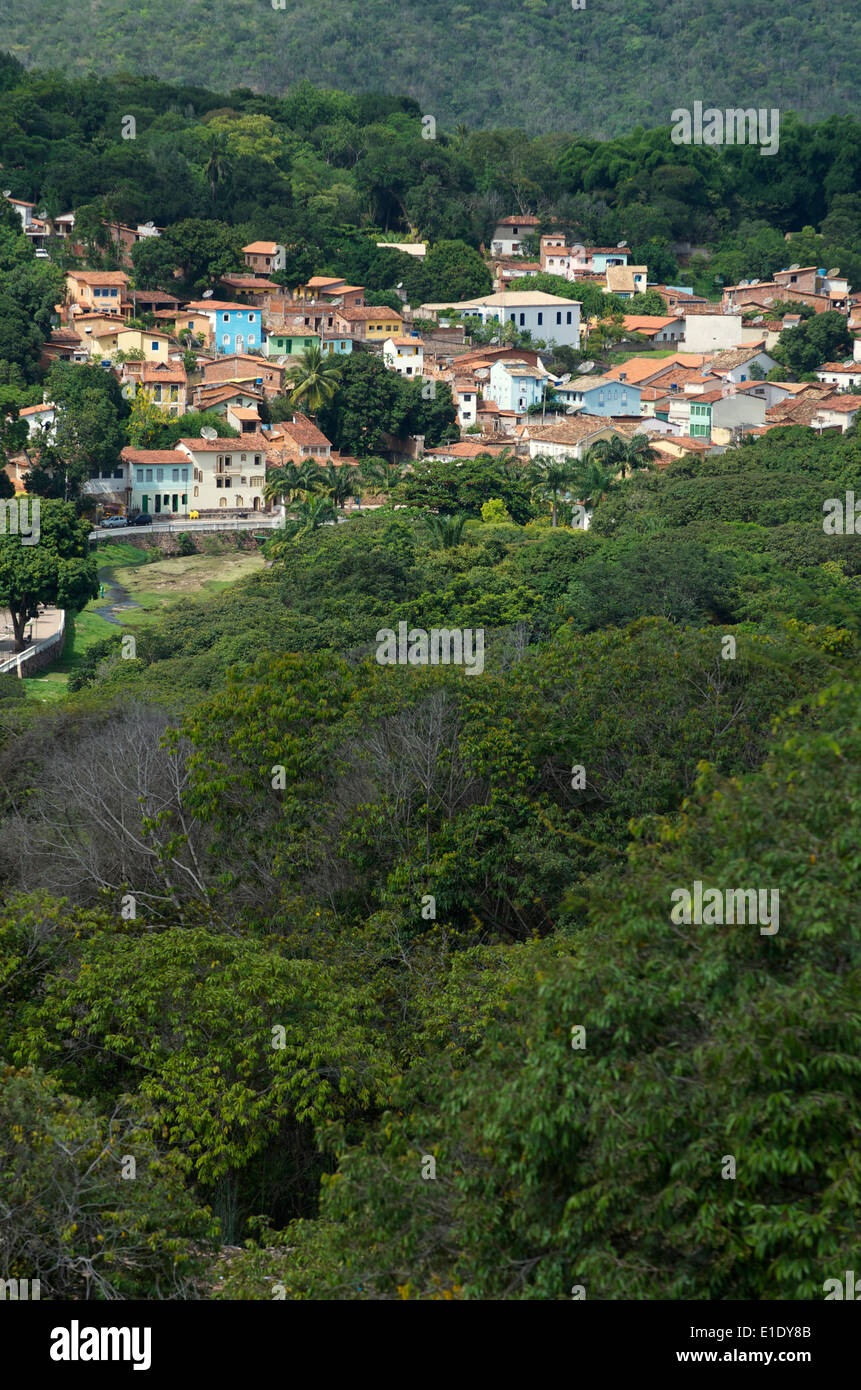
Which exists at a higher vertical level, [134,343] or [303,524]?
[134,343]

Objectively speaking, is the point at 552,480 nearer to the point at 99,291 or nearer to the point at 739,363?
the point at 739,363

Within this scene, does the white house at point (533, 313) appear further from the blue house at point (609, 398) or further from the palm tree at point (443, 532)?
the palm tree at point (443, 532)

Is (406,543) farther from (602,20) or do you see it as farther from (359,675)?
(602,20)

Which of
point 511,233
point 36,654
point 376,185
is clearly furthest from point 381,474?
point 511,233

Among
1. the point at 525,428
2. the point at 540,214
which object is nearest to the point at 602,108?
the point at 540,214

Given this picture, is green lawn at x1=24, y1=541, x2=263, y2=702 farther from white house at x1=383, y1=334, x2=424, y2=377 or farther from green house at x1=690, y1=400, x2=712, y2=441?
green house at x1=690, y1=400, x2=712, y2=441

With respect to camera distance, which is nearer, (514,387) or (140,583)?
(140,583)

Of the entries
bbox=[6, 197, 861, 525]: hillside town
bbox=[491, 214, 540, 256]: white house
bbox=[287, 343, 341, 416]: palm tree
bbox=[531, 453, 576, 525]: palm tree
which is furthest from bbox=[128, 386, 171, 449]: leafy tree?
bbox=[491, 214, 540, 256]: white house
